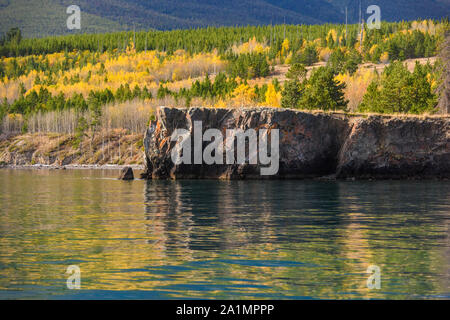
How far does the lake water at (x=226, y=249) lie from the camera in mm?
16969

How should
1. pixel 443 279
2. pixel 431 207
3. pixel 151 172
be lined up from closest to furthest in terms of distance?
pixel 443 279 < pixel 431 207 < pixel 151 172

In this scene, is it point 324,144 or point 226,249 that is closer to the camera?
point 226,249

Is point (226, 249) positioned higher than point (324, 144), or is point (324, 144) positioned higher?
point (324, 144)

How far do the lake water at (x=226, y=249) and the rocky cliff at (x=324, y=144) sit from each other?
103 feet

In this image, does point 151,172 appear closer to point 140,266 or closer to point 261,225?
point 261,225

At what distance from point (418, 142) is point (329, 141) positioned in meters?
→ 9.40

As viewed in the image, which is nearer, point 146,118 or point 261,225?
point 261,225

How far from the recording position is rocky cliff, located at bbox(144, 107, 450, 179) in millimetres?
72562

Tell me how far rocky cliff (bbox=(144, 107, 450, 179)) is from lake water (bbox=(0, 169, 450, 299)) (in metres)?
31.3

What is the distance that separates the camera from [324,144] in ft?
243

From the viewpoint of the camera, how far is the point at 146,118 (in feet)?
556

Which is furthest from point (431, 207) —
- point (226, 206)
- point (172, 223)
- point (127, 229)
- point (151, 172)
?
point (151, 172)

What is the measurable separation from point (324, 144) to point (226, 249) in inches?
2065
